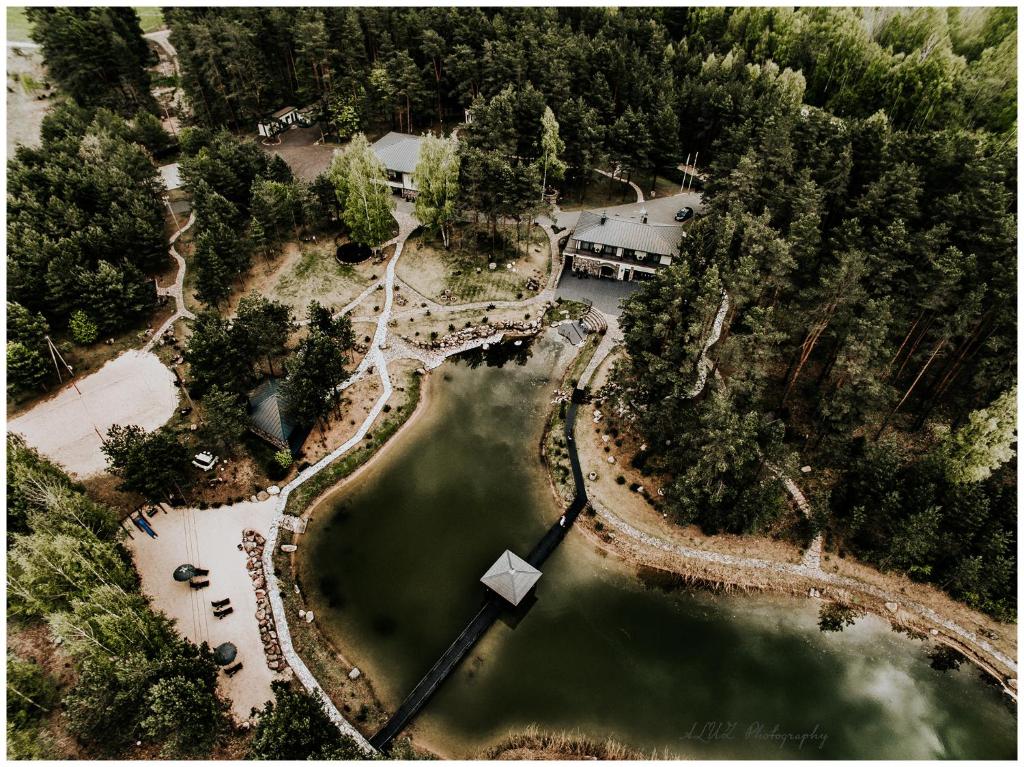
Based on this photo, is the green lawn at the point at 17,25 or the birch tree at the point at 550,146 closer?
the birch tree at the point at 550,146

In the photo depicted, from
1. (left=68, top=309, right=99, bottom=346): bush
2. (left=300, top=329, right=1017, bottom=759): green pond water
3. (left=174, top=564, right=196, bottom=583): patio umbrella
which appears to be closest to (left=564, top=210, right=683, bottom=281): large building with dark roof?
(left=300, top=329, right=1017, bottom=759): green pond water

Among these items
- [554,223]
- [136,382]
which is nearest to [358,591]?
[136,382]

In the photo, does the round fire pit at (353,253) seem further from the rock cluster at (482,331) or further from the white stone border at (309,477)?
the rock cluster at (482,331)

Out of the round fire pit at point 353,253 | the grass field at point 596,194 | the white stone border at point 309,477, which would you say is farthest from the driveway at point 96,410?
the grass field at point 596,194

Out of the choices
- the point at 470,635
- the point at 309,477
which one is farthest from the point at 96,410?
the point at 470,635

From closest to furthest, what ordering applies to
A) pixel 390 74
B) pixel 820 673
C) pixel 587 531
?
pixel 820 673
pixel 587 531
pixel 390 74

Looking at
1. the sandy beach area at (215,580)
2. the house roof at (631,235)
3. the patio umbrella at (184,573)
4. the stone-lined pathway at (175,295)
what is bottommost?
the sandy beach area at (215,580)

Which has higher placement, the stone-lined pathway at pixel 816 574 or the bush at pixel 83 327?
the bush at pixel 83 327

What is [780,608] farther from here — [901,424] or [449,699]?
[449,699]
